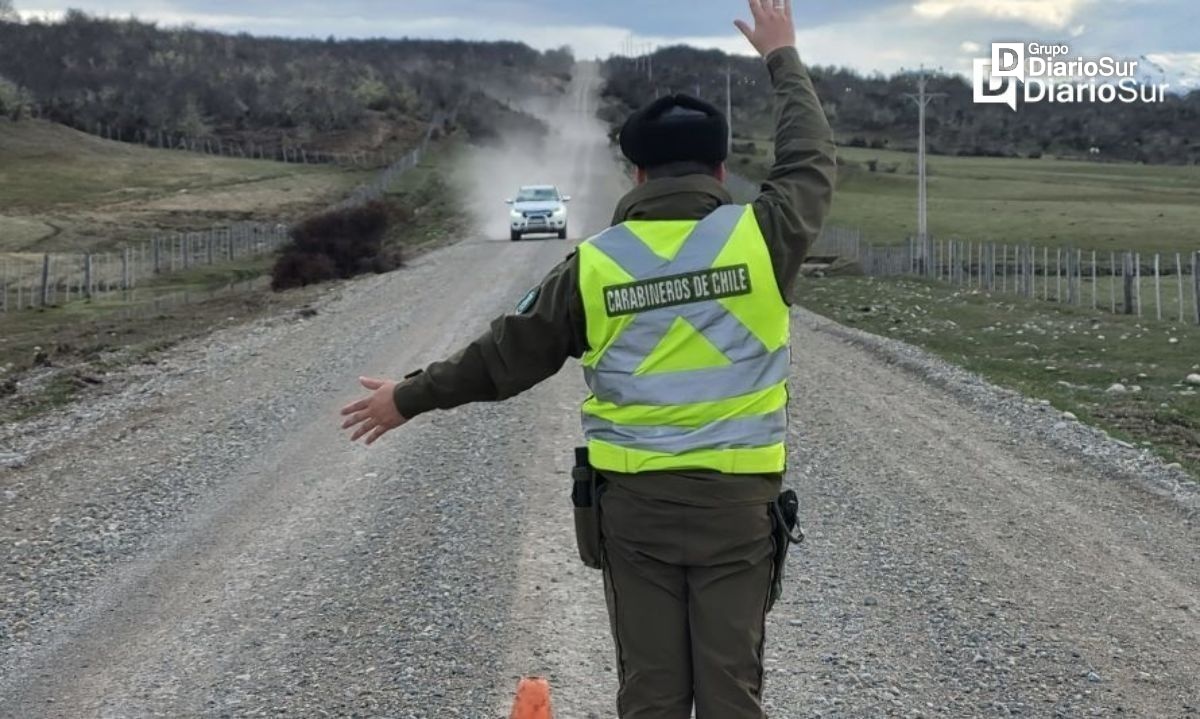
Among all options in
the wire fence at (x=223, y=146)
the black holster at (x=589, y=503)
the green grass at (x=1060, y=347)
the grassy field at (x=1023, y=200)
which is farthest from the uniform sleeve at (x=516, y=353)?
the wire fence at (x=223, y=146)

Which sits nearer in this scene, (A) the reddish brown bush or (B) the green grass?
(B) the green grass

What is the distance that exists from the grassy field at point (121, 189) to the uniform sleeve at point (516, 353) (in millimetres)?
48806

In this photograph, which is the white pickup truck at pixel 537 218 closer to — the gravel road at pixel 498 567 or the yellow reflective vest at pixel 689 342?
the gravel road at pixel 498 567

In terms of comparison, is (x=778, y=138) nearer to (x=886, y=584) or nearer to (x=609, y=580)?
(x=609, y=580)

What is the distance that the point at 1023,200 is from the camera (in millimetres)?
73000

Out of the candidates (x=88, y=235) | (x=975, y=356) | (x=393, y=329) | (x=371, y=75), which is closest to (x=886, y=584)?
(x=975, y=356)

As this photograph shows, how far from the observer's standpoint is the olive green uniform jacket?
12.4 feet

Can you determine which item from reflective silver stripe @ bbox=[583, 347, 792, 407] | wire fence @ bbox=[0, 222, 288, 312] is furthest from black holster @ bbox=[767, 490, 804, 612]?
wire fence @ bbox=[0, 222, 288, 312]

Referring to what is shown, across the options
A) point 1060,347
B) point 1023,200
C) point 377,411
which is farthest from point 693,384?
point 1023,200

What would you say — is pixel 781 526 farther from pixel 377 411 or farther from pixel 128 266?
pixel 128 266

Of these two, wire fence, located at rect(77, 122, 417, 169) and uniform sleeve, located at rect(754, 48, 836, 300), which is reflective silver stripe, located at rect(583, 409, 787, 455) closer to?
uniform sleeve, located at rect(754, 48, 836, 300)

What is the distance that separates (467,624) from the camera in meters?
6.96

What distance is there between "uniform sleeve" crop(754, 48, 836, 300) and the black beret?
0.19m

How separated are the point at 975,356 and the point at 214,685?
14.1m
